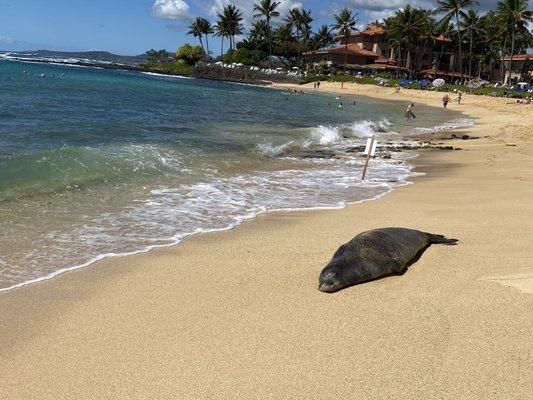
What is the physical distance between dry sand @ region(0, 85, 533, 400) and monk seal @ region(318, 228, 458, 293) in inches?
5.5

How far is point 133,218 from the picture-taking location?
8.40 meters

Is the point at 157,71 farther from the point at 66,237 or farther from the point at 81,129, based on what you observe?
the point at 66,237

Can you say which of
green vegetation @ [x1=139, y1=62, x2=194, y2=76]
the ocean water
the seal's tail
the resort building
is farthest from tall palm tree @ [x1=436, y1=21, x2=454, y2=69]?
the seal's tail

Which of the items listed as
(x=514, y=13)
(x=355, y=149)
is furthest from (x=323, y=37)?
(x=355, y=149)

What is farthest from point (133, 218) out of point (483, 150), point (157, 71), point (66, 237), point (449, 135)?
point (157, 71)

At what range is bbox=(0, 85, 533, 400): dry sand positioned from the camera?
12.2ft

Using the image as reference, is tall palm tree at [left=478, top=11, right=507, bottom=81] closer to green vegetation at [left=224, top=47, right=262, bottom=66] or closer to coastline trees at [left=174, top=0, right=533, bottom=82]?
coastline trees at [left=174, top=0, right=533, bottom=82]

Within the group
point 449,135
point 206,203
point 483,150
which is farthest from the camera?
point 449,135

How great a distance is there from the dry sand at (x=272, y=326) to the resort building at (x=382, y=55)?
8134 cm

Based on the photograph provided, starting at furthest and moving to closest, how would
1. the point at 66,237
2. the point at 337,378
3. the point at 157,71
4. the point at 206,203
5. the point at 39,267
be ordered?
the point at 157,71 < the point at 206,203 < the point at 66,237 < the point at 39,267 < the point at 337,378

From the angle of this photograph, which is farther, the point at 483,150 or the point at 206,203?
the point at 483,150

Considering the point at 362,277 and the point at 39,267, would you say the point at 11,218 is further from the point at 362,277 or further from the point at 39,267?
the point at 362,277

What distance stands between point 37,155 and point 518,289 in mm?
11369

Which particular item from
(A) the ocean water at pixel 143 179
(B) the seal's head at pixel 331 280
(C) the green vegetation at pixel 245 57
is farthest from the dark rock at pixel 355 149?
(C) the green vegetation at pixel 245 57
